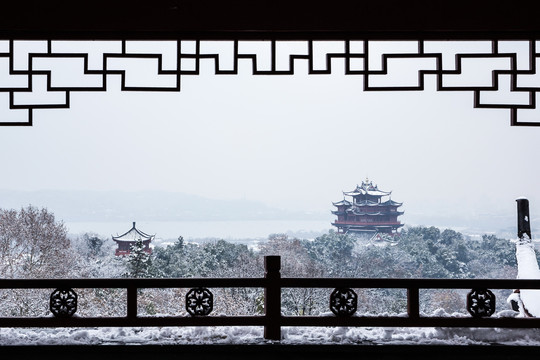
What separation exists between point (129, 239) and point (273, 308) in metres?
19.4

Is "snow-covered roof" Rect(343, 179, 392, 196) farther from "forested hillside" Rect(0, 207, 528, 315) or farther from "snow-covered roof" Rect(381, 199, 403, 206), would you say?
"forested hillside" Rect(0, 207, 528, 315)

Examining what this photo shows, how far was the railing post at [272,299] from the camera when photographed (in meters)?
3.37

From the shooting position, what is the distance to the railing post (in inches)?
132

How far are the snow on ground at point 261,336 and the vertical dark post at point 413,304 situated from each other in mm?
131

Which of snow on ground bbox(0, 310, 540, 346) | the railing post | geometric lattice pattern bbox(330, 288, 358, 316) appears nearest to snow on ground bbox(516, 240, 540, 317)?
snow on ground bbox(0, 310, 540, 346)

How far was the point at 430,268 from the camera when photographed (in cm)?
2206

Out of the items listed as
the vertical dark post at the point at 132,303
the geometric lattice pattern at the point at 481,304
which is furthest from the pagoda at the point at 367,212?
the vertical dark post at the point at 132,303

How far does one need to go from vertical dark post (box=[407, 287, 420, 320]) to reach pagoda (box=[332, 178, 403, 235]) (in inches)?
800

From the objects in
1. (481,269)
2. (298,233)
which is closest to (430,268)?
(481,269)
